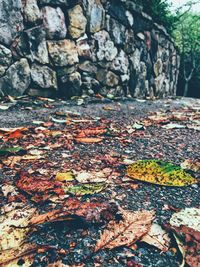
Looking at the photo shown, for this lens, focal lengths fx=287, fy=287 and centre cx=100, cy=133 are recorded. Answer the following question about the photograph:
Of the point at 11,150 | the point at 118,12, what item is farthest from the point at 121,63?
the point at 11,150

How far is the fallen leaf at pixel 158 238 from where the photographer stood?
0.66 meters

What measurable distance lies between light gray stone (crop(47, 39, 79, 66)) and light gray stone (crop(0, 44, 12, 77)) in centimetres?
52

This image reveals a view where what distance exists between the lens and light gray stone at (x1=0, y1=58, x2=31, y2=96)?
2.75 m

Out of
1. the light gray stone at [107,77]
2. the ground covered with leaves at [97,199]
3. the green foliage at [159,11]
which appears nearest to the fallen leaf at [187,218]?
the ground covered with leaves at [97,199]

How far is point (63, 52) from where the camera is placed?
10.6ft

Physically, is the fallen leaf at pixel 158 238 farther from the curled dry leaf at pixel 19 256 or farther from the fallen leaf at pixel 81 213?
the curled dry leaf at pixel 19 256

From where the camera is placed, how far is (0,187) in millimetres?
943

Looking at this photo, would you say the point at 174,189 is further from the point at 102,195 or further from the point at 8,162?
the point at 8,162

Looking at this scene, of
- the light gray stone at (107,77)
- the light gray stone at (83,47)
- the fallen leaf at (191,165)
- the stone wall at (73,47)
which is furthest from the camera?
the light gray stone at (107,77)

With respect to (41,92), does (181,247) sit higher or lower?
A: higher

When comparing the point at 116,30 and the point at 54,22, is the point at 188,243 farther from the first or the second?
the point at 116,30

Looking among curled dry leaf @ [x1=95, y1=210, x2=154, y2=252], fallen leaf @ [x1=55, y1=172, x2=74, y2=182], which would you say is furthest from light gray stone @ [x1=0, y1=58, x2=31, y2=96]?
curled dry leaf @ [x1=95, y1=210, x2=154, y2=252]

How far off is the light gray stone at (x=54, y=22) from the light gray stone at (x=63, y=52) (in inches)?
2.9

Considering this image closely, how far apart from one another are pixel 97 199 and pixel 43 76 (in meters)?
2.43
